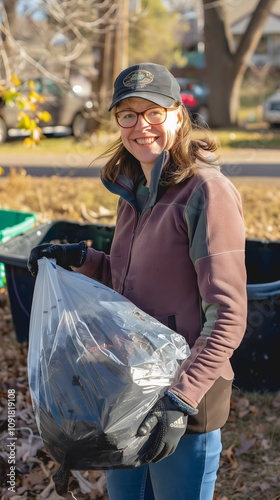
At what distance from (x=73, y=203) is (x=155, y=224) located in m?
5.55

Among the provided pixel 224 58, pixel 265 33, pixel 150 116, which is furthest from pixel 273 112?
pixel 265 33

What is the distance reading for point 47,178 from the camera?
9.04m

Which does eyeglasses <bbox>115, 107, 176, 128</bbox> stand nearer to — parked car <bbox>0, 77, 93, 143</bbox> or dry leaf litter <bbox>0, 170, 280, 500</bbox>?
dry leaf litter <bbox>0, 170, 280, 500</bbox>

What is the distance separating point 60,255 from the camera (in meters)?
2.12

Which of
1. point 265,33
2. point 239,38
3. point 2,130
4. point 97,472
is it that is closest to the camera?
point 97,472

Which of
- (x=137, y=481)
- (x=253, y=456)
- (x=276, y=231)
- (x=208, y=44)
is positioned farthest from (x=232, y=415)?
(x=208, y=44)

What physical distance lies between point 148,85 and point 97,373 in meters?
0.88

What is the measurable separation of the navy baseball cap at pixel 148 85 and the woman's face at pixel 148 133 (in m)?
0.04

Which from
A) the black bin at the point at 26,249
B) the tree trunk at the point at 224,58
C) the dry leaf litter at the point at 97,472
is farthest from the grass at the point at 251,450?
the tree trunk at the point at 224,58

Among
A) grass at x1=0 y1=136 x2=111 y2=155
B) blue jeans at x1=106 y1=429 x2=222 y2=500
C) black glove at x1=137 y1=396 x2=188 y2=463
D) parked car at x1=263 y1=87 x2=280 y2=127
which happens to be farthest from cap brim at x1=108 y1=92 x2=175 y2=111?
parked car at x1=263 y1=87 x2=280 y2=127

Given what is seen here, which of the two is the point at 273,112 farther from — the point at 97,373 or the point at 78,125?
the point at 97,373

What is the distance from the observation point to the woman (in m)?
1.57

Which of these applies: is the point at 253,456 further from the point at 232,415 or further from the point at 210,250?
the point at 210,250

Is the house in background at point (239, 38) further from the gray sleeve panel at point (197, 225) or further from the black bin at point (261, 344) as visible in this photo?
the gray sleeve panel at point (197, 225)
